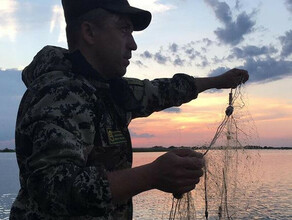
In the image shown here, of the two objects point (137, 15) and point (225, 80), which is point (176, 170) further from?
point (225, 80)

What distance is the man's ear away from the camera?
3.77 m

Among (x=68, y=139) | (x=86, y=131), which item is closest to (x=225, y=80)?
(x=86, y=131)

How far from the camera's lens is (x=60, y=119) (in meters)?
2.92

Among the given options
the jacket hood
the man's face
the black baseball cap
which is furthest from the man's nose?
the jacket hood

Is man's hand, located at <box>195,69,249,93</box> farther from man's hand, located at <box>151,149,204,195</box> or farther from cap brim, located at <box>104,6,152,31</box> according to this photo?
man's hand, located at <box>151,149,204,195</box>

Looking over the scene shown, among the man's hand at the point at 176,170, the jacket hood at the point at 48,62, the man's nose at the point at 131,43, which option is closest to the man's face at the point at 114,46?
the man's nose at the point at 131,43

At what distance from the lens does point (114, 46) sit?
12.6 ft

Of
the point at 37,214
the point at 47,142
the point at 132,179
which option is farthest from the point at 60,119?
the point at 37,214

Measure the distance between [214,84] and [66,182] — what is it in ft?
12.2

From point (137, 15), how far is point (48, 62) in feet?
3.50

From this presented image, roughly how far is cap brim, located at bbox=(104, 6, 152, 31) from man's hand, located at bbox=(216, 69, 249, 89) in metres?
1.78

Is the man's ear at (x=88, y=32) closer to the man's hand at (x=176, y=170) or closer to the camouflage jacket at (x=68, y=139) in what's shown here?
the camouflage jacket at (x=68, y=139)

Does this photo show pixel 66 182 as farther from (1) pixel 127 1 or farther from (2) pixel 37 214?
(1) pixel 127 1

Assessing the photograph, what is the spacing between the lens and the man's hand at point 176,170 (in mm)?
2834
